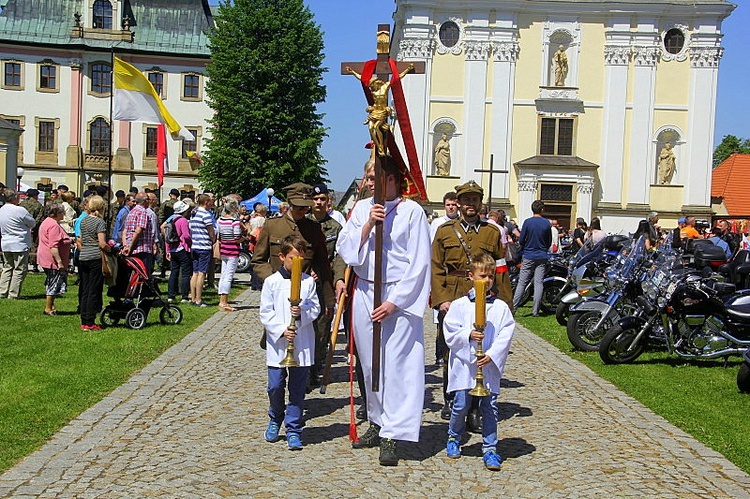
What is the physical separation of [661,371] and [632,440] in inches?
148

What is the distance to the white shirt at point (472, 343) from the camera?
21.7 ft

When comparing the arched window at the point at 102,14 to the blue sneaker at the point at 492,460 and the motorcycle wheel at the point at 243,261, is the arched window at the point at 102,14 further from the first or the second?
the blue sneaker at the point at 492,460

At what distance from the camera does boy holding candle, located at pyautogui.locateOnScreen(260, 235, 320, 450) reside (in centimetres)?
695

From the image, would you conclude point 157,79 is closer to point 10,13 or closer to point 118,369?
point 10,13

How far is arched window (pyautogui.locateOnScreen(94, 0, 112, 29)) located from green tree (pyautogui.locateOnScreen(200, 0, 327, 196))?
49.1 feet

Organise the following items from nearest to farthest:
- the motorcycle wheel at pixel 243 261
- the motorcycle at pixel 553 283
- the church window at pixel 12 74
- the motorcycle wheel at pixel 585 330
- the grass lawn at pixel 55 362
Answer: the grass lawn at pixel 55 362 → the motorcycle wheel at pixel 585 330 → the motorcycle at pixel 553 283 → the motorcycle wheel at pixel 243 261 → the church window at pixel 12 74

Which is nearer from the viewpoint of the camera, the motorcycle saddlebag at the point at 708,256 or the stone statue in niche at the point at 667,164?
the motorcycle saddlebag at the point at 708,256

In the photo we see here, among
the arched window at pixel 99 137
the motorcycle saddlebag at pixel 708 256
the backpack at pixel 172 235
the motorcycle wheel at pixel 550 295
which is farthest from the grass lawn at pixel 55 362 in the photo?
the arched window at pixel 99 137

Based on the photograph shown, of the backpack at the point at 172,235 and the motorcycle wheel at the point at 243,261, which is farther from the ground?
the backpack at the point at 172,235

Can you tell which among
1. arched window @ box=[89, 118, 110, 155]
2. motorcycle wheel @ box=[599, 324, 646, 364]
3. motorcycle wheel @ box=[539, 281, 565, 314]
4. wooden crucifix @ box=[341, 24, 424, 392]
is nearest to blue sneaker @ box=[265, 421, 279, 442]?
wooden crucifix @ box=[341, 24, 424, 392]

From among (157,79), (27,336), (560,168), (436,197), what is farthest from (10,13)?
(27,336)

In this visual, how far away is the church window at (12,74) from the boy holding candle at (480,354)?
56.0 meters

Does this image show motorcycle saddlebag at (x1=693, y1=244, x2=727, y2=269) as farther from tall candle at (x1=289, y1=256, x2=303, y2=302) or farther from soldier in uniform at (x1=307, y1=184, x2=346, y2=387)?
tall candle at (x1=289, y1=256, x2=303, y2=302)

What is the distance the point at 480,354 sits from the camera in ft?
21.3
